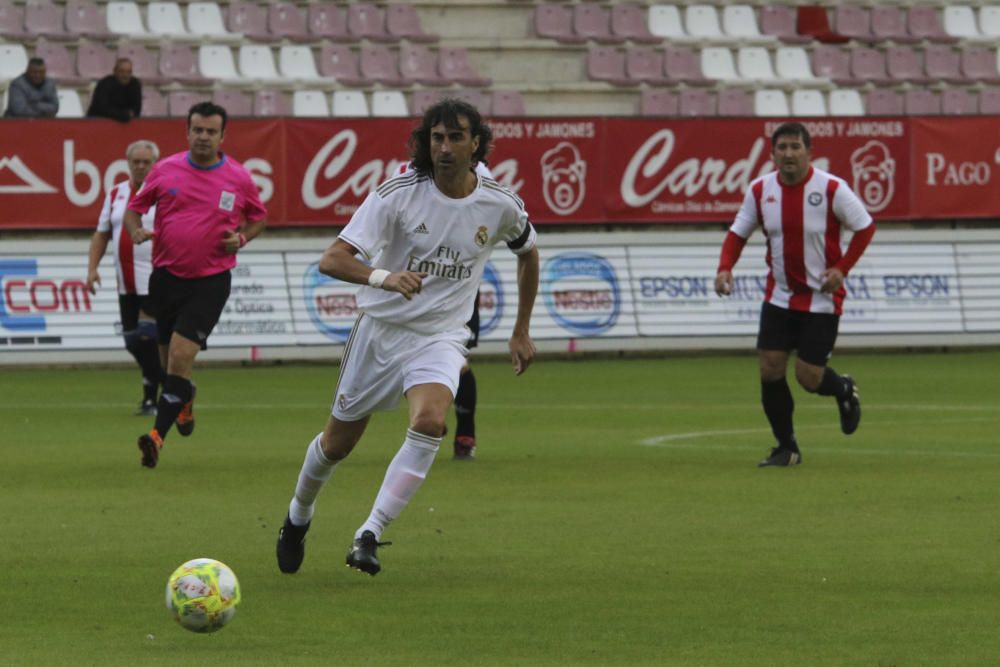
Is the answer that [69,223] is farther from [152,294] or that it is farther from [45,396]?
[152,294]

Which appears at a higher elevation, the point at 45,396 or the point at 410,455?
the point at 410,455

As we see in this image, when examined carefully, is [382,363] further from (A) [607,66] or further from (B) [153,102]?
(A) [607,66]

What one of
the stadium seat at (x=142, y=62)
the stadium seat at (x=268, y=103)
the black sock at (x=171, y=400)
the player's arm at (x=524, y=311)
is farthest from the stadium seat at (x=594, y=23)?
the player's arm at (x=524, y=311)

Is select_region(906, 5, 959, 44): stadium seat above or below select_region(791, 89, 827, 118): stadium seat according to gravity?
above

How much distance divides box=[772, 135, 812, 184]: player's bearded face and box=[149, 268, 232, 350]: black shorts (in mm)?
3646

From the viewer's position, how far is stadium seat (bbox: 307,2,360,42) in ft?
91.6

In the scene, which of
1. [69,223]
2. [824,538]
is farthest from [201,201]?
[69,223]

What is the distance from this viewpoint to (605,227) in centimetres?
2491

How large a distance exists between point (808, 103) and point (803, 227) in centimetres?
1634

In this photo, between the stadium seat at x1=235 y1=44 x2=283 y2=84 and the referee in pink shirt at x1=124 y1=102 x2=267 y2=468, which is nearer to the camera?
the referee in pink shirt at x1=124 y1=102 x2=267 y2=468

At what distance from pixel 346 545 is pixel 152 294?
475 cm

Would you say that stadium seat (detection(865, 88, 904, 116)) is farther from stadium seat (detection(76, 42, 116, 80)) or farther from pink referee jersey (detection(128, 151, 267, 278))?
pink referee jersey (detection(128, 151, 267, 278))

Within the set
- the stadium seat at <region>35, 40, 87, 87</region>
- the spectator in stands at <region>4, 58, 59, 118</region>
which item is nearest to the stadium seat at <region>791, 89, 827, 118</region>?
the stadium seat at <region>35, 40, 87, 87</region>

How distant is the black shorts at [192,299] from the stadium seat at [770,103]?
16365 mm
